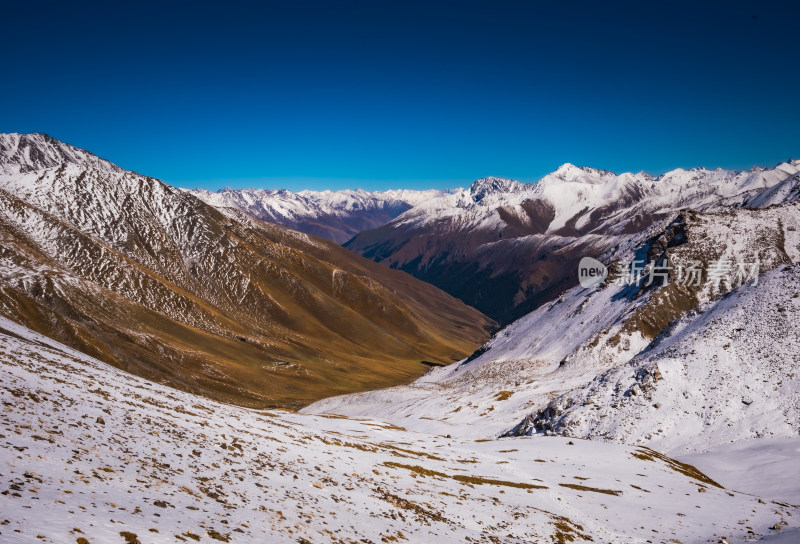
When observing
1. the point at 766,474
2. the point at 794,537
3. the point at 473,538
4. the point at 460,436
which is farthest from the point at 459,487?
the point at 460,436

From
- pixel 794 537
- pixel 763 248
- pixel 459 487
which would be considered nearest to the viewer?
pixel 794 537

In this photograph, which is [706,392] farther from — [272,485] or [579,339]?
[579,339]

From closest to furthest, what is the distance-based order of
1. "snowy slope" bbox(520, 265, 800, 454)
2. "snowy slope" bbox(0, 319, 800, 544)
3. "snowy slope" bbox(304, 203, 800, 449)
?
"snowy slope" bbox(0, 319, 800, 544), "snowy slope" bbox(520, 265, 800, 454), "snowy slope" bbox(304, 203, 800, 449)

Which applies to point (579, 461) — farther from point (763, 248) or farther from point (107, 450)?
point (763, 248)

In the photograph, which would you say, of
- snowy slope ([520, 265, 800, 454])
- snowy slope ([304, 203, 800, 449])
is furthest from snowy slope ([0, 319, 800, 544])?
snowy slope ([304, 203, 800, 449])

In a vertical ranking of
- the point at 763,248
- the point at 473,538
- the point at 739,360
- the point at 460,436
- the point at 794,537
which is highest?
the point at 763,248

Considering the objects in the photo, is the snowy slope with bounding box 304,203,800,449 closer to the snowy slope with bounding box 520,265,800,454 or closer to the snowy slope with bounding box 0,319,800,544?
the snowy slope with bounding box 520,265,800,454

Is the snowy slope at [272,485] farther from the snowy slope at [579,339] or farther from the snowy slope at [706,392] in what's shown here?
the snowy slope at [579,339]

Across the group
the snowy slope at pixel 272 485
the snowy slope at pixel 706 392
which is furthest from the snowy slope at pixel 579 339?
Result: the snowy slope at pixel 272 485

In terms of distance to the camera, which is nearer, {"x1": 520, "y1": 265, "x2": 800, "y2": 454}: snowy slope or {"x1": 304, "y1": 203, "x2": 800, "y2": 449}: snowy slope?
{"x1": 520, "y1": 265, "x2": 800, "y2": 454}: snowy slope
